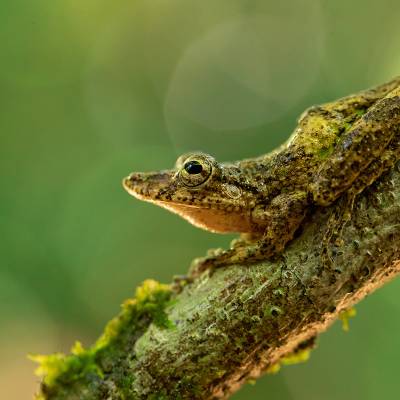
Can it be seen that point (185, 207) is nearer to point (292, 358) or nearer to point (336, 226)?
point (336, 226)

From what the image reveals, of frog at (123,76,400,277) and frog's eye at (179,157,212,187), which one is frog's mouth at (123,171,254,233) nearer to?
frog at (123,76,400,277)

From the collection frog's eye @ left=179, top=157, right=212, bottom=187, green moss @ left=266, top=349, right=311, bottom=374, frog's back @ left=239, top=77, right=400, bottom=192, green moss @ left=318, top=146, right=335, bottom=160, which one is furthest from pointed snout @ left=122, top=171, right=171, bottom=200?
green moss @ left=266, top=349, right=311, bottom=374

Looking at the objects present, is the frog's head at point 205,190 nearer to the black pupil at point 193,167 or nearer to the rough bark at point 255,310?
the black pupil at point 193,167

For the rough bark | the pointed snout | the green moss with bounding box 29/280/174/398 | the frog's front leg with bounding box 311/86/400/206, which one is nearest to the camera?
the rough bark

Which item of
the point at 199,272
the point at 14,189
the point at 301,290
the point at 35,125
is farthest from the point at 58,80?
the point at 301,290

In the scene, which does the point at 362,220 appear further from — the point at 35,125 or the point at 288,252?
the point at 35,125

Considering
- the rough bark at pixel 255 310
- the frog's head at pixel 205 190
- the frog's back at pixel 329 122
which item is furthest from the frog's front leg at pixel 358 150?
the frog's head at pixel 205 190
